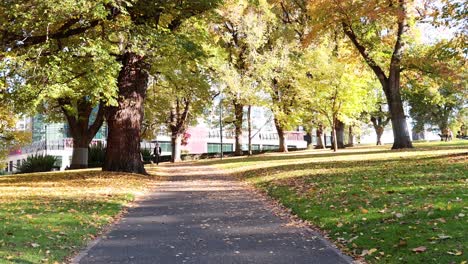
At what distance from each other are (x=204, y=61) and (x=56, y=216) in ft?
38.1

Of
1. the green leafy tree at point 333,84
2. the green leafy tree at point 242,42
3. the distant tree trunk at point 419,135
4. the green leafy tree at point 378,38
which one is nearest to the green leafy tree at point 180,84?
the green leafy tree at point 242,42

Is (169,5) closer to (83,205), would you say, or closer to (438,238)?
(83,205)

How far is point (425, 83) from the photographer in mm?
37219

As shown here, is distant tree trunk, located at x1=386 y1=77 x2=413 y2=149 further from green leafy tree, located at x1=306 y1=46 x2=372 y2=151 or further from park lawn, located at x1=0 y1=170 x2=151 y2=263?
park lawn, located at x1=0 y1=170 x2=151 y2=263

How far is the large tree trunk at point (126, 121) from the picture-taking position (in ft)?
66.9

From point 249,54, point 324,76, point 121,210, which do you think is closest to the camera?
point 121,210

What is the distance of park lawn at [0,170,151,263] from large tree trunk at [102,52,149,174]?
3.89 metres

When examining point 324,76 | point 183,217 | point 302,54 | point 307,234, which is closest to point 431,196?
point 307,234

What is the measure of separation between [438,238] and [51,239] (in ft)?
18.6

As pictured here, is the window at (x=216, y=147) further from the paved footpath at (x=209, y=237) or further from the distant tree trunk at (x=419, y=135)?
the paved footpath at (x=209, y=237)

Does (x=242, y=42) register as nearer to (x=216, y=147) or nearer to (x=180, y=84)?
(x=180, y=84)

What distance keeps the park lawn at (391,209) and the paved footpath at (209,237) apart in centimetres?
49

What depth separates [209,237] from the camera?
7.81 meters

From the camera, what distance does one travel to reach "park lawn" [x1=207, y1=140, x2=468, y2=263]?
6.07 m
